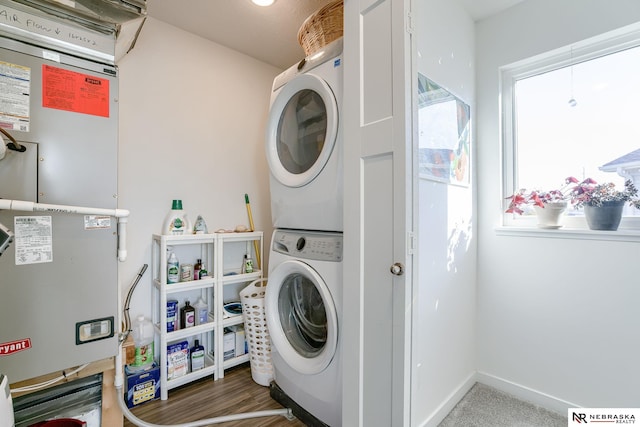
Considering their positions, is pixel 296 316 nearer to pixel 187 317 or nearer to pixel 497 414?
pixel 187 317

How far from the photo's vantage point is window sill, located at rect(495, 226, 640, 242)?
134cm

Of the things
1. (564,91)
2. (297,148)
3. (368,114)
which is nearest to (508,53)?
(564,91)

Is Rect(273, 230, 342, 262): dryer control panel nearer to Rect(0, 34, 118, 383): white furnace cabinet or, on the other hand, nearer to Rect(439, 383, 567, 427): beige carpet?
Rect(0, 34, 118, 383): white furnace cabinet

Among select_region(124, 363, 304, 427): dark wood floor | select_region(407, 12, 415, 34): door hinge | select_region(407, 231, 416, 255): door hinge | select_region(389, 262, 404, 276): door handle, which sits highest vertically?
select_region(407, 12, 415, 34): door hinge

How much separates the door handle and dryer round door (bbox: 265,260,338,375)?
17.8 inches

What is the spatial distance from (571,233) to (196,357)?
229 centimetres

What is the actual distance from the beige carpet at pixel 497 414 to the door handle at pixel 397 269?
105 cm

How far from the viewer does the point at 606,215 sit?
55.1 inches

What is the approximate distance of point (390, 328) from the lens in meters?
1.01

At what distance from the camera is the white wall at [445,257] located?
4.43 feet

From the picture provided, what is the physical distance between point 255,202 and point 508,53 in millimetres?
1998

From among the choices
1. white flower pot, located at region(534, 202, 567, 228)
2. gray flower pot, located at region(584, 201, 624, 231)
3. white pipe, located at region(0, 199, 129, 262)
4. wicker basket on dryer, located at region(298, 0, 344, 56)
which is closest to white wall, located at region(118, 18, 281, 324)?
white pipe, located at region(0, 199, 129, 262)

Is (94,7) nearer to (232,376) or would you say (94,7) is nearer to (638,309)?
(232,376)

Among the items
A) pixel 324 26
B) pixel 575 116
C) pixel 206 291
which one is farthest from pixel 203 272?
pixel 575 116
